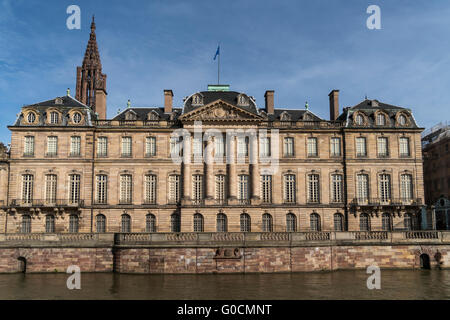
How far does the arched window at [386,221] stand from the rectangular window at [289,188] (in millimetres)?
8386

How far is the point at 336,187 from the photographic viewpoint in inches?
1480

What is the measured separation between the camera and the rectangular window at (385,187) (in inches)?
1469

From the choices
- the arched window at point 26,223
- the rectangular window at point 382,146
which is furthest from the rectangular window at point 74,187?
the rectangular window at point 382,146

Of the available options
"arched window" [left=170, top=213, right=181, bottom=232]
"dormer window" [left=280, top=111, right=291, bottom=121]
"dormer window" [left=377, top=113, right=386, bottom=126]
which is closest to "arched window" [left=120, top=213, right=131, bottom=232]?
"arched window" [left=170, top=213, right=181, bottom=232]

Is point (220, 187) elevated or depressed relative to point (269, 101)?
depressed

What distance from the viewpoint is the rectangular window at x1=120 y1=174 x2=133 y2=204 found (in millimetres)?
36812

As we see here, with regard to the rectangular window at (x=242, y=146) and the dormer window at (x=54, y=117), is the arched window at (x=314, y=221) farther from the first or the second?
→ the dormer window at (x=54, y=117)

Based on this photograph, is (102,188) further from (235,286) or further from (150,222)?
(235,286)

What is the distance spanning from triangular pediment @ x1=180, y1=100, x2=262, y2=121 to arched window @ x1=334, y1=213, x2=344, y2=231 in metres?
11.4

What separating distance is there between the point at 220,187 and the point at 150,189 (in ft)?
21.0

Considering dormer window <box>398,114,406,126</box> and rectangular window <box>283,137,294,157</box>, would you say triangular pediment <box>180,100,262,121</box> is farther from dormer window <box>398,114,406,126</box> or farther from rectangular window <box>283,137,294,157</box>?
dormer window <box>398,114,406,126</box>

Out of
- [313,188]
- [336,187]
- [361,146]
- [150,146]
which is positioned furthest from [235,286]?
[361,146]
